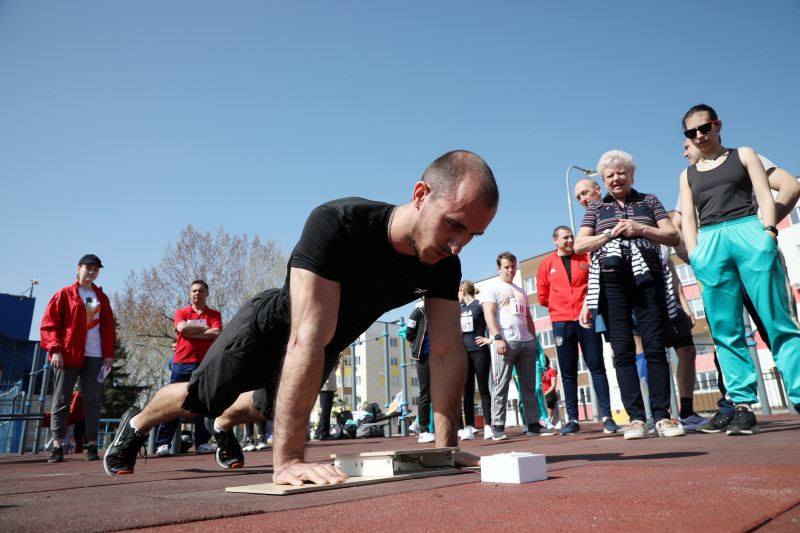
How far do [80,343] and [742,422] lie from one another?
6.32m

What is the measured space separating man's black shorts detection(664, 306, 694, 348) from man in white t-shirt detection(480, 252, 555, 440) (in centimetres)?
193

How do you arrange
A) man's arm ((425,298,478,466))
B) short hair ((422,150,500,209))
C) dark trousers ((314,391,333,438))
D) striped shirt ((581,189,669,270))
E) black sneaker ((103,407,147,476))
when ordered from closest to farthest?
short hair ((422,150,500,209)), man's arm ((425,298,478,466)), black sneaker ((103,407,147,476)), striped shirt ((581,189,669,270)), dark trousers ((314,391,333,438))

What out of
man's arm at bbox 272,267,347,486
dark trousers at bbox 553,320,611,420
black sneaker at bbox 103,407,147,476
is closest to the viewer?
man's arm at bbox 272,267,347,486

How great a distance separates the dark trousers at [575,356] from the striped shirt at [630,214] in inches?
64.7

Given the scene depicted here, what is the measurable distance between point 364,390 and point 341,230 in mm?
69512

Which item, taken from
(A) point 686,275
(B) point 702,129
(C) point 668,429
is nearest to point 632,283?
(C) point 668,429

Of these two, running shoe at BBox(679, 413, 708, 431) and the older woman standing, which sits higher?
the older woman standing

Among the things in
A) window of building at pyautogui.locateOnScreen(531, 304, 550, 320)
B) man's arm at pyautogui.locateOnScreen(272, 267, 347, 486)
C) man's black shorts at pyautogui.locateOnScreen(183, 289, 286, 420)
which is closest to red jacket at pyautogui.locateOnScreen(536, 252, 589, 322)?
man's black shorts at pyautogui.locateOnScreen(183, 289, 286, 420)

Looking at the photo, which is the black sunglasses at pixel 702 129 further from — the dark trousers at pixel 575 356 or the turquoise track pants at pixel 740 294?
the dark trousers at pixel 575 356

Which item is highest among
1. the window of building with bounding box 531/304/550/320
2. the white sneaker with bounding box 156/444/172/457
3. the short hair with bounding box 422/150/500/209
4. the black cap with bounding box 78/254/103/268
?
the window of building with bounding box 531/304/550/320

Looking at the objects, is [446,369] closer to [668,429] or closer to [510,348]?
[668,429]

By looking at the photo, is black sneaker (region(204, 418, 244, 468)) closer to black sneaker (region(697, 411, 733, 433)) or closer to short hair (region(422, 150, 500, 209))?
short hair (region(422, 150, 500, 209))

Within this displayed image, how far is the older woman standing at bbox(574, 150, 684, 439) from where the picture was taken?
445 centimetres

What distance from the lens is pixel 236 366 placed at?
2785 mm
